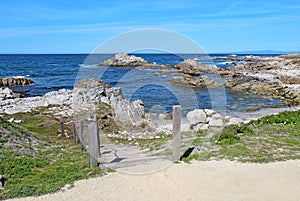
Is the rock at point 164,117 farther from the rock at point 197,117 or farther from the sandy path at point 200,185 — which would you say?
the sandy path at point 200,185

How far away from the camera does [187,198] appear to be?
6629mm

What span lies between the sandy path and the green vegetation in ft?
2.36

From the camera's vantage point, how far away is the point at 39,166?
8.88 m

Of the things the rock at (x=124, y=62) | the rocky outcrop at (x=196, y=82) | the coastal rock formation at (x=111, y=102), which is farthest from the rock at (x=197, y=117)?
the rock at (x=124, y=62)

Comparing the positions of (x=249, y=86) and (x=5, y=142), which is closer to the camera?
(x=5, y=142)

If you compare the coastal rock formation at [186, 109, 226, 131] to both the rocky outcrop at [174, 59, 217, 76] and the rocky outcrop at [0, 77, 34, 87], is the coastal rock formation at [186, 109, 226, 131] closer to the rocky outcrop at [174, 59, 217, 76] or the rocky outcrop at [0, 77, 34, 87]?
the rocky outcrop at [0, 77, 34, 87]

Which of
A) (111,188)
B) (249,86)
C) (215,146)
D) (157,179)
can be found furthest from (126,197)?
(249,86)

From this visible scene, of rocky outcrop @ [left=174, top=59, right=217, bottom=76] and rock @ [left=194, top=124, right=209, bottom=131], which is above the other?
rocky outcrop @ [left=174, top=59, right=217, bottom=76]

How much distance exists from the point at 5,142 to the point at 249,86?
1401 inches

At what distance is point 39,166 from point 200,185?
486 cm

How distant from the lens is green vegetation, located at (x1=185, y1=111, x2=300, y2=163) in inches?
364

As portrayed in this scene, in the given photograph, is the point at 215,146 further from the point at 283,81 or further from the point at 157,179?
the point at 283,81

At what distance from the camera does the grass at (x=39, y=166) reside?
23.3 ft

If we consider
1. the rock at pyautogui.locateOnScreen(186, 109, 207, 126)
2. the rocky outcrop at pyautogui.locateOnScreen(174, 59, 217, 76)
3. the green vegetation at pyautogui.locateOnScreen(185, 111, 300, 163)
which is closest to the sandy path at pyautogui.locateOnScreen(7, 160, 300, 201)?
the green vegetation at pyautogui.locateOnScreen(185, 111, 300, 163)
